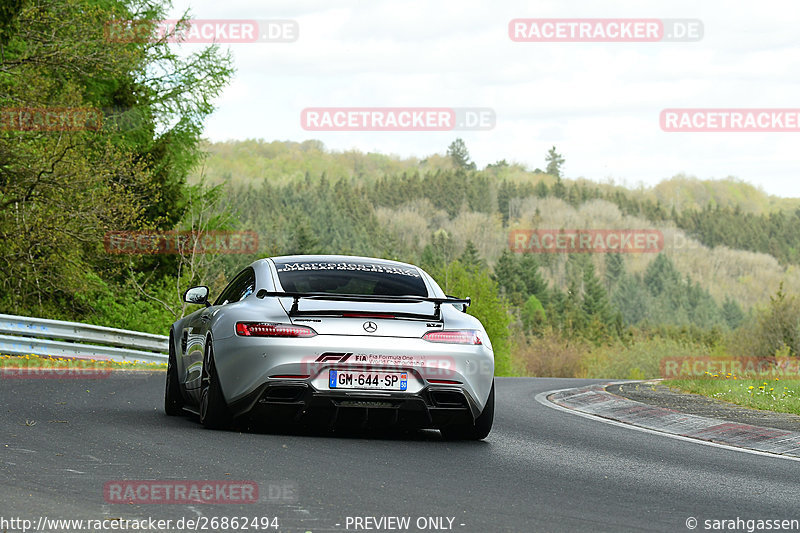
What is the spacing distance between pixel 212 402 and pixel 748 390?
787 centimetres

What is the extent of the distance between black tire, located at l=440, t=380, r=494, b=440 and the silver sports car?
0.04 feet

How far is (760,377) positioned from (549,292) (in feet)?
414

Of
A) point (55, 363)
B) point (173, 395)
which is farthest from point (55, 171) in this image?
point (173, 395)

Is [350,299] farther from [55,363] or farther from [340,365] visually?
[55,363]

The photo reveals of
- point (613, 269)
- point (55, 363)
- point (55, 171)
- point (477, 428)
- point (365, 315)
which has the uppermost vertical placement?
point (55, 171)

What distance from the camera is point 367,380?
27.6 ft

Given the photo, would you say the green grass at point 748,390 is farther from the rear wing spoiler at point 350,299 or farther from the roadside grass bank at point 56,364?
the roadside grass bank at point 56,364

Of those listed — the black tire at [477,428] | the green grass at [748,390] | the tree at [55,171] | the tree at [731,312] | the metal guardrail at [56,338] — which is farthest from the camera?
the tree at [731,312]

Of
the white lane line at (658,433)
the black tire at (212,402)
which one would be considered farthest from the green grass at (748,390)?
the black tire at (212,402)

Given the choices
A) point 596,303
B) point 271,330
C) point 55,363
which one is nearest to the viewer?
point 271,330

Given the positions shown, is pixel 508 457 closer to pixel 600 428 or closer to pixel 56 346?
pixel 600 428

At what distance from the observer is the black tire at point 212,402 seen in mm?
8852

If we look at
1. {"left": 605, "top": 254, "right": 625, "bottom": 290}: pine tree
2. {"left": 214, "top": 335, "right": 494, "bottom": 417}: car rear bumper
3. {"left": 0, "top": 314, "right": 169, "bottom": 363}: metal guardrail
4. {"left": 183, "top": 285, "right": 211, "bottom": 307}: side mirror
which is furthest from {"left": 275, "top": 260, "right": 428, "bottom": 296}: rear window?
{"left": 605, "top": 254, "right": 625, "bottom": 290}: pine tree

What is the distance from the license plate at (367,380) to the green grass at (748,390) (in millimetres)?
5250
